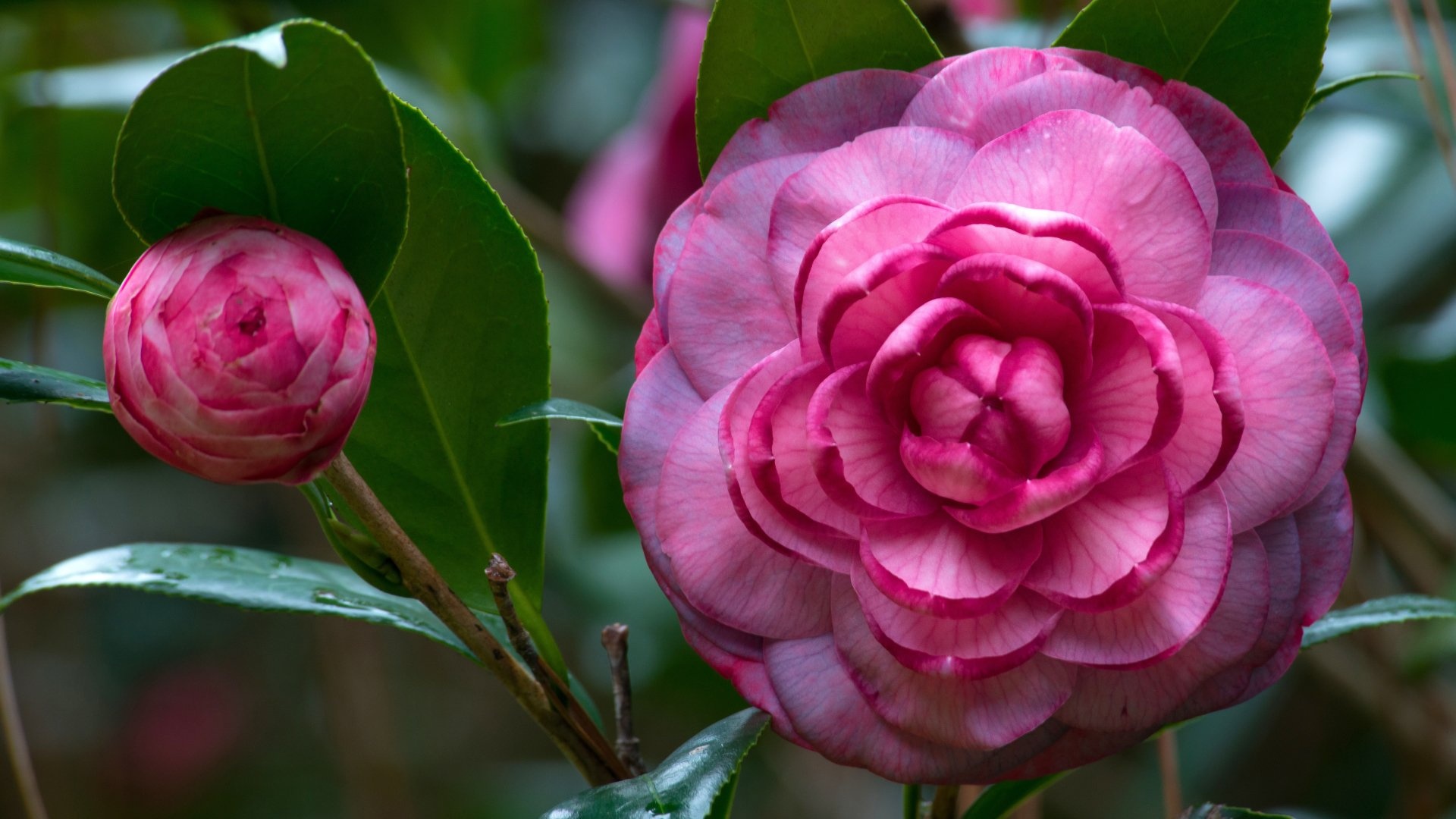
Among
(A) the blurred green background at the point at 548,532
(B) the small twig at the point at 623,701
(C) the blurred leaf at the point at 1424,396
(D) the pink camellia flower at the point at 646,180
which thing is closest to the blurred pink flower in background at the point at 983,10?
(A) the blurred green background at the point at 548,532

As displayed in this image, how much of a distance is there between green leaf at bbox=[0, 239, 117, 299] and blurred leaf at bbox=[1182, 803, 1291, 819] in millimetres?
562

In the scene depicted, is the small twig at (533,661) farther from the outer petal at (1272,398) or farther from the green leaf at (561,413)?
the outer petal at (1272,398)

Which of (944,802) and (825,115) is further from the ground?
(825,115)

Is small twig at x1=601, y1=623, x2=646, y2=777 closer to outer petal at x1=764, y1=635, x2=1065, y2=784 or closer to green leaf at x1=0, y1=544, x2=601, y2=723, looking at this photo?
green leaf at x1=0, y1=544, x2=601, y2=723

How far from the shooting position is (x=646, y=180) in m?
1.61

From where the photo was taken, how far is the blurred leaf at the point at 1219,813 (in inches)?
21.9

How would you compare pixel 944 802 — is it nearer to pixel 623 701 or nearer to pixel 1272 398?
pixel 623 701

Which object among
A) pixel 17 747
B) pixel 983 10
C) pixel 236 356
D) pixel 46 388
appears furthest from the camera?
pixel 983 10

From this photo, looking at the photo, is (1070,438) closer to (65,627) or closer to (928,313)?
(928,313)

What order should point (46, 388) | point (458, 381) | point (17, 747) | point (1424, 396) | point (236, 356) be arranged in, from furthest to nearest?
point (1424, 396) → point (17, 747) → point (458, 381) → point (46, 388) → point (236, 356)

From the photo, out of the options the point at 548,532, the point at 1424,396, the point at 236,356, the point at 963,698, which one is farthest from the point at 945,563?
the point at 548,532

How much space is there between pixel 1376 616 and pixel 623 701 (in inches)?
16.1

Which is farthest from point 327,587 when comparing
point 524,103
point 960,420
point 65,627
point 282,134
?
point 65,627

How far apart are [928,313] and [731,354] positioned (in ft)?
0.31
